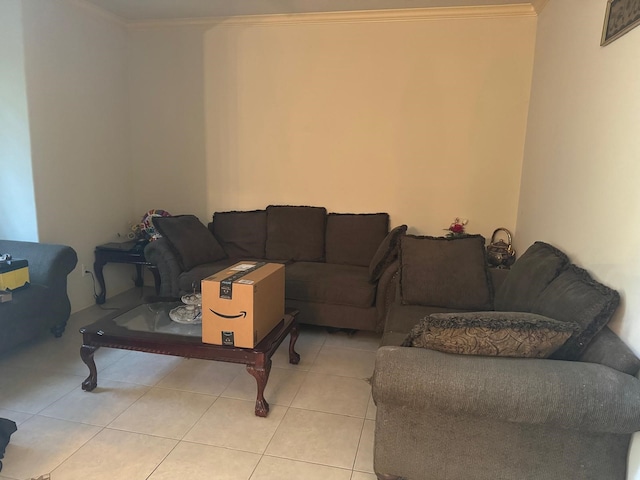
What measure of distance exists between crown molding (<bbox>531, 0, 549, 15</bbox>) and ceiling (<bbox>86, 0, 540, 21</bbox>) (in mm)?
11

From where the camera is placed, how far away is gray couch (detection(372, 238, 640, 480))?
4.58ft

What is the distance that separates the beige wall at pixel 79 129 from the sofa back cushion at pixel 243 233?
3.46 feet

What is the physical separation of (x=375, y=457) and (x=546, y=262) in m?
1.36

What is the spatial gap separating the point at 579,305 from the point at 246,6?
3294mm

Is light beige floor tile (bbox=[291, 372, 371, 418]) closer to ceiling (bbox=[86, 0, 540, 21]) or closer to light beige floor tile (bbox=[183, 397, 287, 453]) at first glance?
light beige floor tile (bbox=[183, 397, 287, 453])

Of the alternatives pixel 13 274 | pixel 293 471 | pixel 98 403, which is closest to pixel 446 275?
pixel 293 471

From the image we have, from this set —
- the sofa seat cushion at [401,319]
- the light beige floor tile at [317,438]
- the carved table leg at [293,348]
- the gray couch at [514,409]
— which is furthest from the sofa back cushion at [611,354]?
the carved table leg at [293,348]

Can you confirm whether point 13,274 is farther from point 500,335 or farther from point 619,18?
point 619,18

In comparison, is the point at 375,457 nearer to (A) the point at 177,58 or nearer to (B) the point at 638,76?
(B) the point at 638,76

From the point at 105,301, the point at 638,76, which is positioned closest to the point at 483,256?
the point at 638,76

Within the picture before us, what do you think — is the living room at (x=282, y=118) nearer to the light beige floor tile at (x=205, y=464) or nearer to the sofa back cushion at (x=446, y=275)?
the sofa back cushion at (x=446, y=275)

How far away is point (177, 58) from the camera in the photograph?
4047mm

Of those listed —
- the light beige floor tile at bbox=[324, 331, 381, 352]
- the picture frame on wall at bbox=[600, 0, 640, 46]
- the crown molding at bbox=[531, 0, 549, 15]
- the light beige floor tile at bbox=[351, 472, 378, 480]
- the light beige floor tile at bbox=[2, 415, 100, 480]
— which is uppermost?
the crown molding at bbox=[531, 0, 549, 15]

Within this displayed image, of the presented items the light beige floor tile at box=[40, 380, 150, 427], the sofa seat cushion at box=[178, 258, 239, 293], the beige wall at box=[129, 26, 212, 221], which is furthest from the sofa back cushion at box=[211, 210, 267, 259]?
the light beige floor tile at box=[40, 380, 150, 427]
